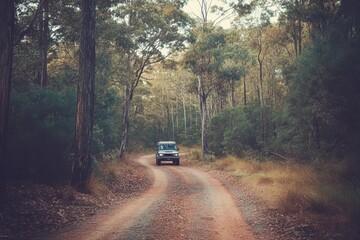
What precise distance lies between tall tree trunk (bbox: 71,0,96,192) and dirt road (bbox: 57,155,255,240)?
6.59 feet

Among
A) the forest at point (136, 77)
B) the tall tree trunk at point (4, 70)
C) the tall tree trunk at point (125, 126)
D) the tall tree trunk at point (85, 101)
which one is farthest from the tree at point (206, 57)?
the tall tree trunk at point (4, 70)

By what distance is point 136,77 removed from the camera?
94.2 feet

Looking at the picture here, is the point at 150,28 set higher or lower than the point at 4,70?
higher

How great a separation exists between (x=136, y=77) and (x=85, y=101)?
17.8 m

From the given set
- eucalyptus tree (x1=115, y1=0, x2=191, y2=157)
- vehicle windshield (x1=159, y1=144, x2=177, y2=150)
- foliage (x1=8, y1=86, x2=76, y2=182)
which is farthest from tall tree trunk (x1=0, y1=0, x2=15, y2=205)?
vehicle windshield (x1=159, y1=144, x2=177, y2=150)

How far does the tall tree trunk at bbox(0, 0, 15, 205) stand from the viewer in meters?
7.29

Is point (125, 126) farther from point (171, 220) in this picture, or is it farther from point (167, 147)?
point (171, 220)

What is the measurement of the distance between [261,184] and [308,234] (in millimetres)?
6586

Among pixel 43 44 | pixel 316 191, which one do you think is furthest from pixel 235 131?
pixel 316 191

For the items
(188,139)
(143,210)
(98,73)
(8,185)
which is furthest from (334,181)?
(188,139)

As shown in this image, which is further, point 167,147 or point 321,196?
point 167,147

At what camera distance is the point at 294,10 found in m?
22.3

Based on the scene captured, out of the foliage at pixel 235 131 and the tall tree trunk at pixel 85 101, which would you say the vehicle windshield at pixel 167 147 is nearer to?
the foliage at pixel 235 131

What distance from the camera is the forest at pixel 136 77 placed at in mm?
10344
